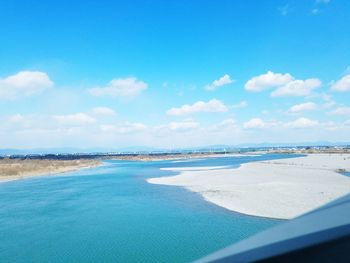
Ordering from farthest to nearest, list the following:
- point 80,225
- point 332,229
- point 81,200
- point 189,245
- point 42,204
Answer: point 81,200 → point 42,204 → point 80,225 → point 189,245 → point 332,229

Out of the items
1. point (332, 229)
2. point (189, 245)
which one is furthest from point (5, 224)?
point (332, 229)

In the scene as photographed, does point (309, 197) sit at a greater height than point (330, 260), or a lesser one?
lesser

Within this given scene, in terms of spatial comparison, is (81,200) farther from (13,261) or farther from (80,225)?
(13,261)

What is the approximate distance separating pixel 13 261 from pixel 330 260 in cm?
1260

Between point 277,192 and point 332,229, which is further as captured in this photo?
point 277,192

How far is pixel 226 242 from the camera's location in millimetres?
12250

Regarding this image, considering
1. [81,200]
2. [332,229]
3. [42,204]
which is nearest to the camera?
[332,229]

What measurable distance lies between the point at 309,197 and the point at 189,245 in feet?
36.8

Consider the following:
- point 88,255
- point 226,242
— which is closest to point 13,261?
point 88,255

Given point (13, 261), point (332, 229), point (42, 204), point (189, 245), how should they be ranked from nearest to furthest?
point (332, 229) → point (13, 261) → point (189, 245) → point (42, 204)

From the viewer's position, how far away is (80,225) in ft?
53.0

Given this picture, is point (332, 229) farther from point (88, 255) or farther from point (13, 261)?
point (13, 261)

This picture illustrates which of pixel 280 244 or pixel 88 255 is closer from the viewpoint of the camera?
pixel 280 244

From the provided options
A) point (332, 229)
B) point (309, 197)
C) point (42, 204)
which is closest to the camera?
point (332, 229)
